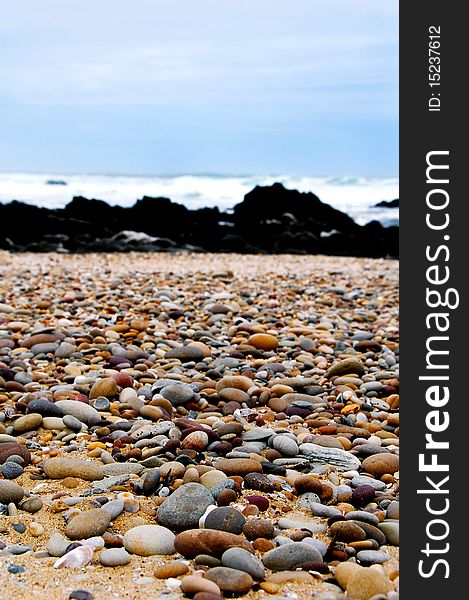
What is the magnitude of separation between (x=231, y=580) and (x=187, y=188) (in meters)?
31.7

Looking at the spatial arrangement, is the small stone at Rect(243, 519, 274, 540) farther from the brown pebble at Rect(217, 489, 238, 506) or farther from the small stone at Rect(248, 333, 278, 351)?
the small stone at Rect(248, 333, 278, 351)

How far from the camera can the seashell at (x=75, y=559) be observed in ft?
7.54

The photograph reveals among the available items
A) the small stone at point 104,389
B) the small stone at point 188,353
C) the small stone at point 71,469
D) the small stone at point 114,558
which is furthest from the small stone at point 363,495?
the small stone at point 188,353

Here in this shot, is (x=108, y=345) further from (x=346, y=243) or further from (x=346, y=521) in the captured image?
(x=346, y=243)

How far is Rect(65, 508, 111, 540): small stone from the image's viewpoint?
248cm

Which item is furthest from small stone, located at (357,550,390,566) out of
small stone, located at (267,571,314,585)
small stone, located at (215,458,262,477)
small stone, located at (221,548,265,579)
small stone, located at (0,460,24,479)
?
small stone, located at (0,460,24,479)

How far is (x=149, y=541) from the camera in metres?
2.41

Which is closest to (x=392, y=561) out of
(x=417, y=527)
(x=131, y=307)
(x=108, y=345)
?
(x=417, y=527)

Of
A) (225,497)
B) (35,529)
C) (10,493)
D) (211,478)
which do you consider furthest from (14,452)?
(225,497)

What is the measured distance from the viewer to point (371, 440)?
11.5ft

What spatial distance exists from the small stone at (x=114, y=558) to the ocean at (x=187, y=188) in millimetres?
23899

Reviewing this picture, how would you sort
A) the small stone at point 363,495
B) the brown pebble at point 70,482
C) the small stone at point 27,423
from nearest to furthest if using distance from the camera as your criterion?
the small stone at point 363,495 < the brown pebble at point 70,482 < the small stone at point 27,423

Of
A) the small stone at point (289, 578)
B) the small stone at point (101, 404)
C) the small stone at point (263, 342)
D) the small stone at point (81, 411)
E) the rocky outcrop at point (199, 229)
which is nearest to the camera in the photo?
the small stone at point (289, 578)

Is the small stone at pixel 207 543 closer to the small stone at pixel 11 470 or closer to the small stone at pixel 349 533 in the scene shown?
the small stone at pixel 349 533
